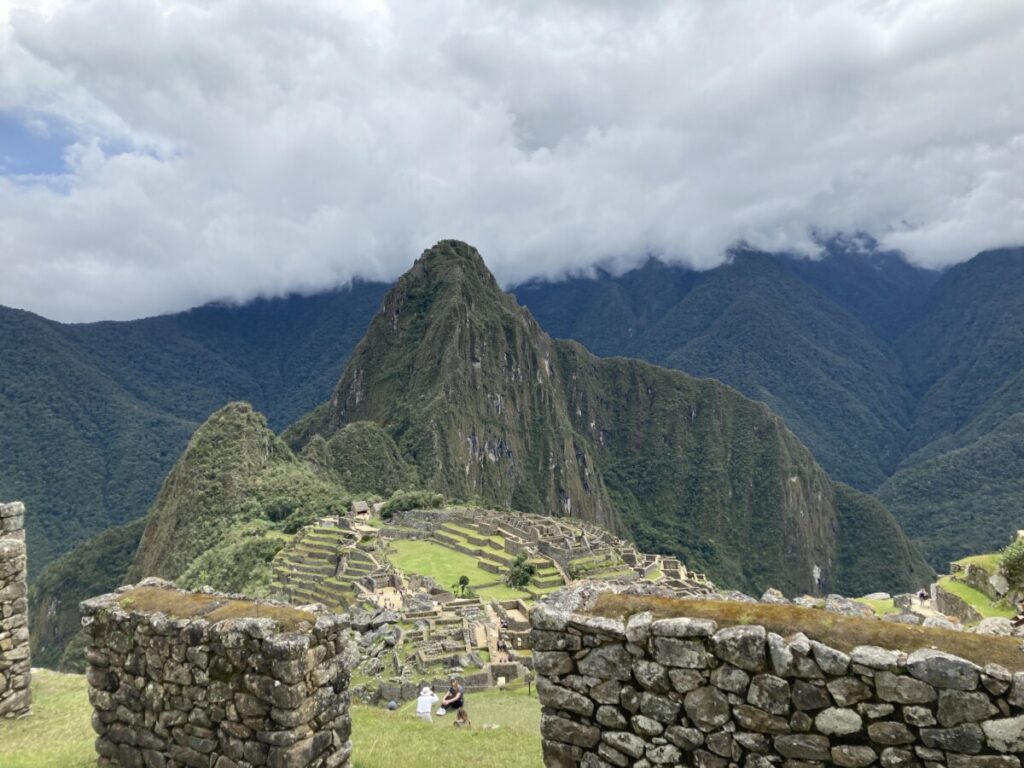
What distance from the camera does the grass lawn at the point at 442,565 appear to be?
47.9 metres

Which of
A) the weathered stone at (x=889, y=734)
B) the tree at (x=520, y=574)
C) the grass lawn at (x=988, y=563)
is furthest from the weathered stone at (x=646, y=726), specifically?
the tree at (x=520, y=574)

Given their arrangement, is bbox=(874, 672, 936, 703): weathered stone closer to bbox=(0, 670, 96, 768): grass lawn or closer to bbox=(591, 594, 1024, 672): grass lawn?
bbox=(591, 594, 1024, 672): grass lawn

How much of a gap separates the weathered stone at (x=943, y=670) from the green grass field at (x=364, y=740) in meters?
5.92

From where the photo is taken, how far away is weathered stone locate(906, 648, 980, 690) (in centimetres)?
428

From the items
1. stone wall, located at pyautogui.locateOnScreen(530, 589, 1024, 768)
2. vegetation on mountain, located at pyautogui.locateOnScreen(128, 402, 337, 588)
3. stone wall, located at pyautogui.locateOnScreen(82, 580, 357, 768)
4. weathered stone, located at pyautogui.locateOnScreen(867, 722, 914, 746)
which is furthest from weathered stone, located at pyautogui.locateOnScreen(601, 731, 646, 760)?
vegetation on mountain, located at pyautogui.locateOnScreen(128, 402, 337, 588)

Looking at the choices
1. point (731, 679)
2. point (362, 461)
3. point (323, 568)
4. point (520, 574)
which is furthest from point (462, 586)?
point (362, 461)

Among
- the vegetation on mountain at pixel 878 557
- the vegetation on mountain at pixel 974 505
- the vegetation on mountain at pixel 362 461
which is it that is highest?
the vegetation on mountain at pixel 362 461

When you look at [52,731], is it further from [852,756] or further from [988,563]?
[988,563]

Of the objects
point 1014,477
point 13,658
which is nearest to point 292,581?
point 13,658

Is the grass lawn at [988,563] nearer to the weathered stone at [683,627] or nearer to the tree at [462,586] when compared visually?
the weathered stone at [683,627]

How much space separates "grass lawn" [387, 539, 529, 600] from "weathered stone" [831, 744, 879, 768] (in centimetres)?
4132

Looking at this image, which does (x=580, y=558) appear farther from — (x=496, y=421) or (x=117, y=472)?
(x=117, y=472)

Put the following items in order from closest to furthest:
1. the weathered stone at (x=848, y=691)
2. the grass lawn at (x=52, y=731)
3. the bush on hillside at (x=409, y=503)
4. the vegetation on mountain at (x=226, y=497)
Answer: the weathered stone at (x=848, y=691) → the grass lawn at (x=52, y=731) → the vegetation on mountain at (x=226, y=497) → the bush on hillside at (x=409, y=503)

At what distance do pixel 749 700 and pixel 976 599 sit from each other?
11.6 meters
